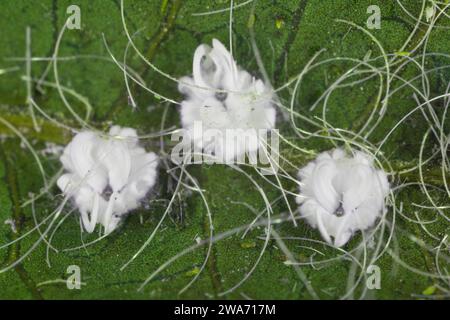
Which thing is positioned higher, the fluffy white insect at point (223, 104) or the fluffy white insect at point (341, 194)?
the fluffy white insect at point (223, 104)

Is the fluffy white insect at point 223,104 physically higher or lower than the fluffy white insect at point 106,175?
higher

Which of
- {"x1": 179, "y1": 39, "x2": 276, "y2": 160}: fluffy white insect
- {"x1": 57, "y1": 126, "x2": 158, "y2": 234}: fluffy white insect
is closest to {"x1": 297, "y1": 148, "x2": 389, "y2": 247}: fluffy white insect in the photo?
{"x1": 179, "y1": 39, "x2": 276, "y2": 160}: fluffy white insect

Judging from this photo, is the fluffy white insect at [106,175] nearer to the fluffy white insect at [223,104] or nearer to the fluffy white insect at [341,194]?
the fluffy white insect at [223,104]

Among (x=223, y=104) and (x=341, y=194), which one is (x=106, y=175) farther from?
(x=341, y=194)

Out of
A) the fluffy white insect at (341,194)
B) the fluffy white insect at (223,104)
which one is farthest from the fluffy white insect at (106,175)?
the fluffy white insect at (341,194)

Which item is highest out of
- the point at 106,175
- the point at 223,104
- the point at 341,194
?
the point at 223,104

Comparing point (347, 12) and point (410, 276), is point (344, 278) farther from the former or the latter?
point (347, 12)

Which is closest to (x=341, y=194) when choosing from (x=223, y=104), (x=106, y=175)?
(x=223, y=104)

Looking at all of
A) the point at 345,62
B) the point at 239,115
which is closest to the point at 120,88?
the point at 239,115
